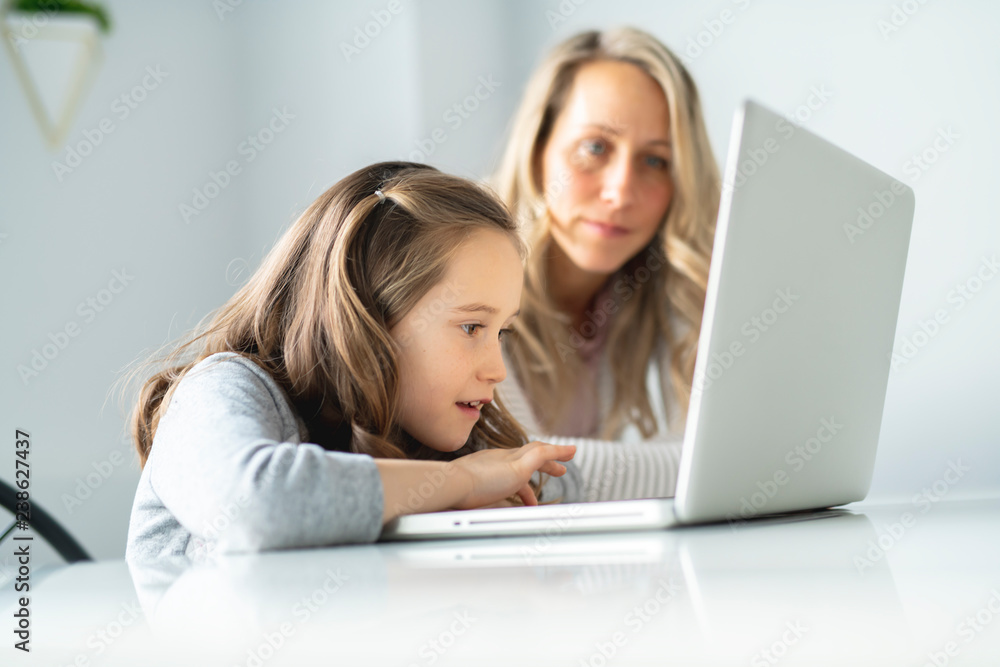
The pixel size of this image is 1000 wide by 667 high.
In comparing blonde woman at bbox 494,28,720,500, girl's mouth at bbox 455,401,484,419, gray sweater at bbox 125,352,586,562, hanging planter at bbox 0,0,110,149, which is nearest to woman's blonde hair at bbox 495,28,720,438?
blonde woman at bbox 494,28,720,500

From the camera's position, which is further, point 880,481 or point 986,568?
point 880,481

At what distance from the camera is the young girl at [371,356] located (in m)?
0.81

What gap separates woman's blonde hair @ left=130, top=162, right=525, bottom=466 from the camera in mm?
968

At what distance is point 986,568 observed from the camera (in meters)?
0.47

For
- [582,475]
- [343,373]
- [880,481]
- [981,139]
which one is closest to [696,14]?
[981,139]

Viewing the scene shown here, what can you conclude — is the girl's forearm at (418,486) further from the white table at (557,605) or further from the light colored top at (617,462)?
the light colored top at (617,462)

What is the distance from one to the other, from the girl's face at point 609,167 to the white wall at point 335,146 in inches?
12.3

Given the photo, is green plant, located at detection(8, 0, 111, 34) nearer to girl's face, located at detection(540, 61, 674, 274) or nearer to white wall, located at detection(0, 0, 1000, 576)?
white wall, located at detection(0, 0, 1000, 576)

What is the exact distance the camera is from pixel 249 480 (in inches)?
25.6

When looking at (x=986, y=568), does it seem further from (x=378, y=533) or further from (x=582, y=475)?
(x=582, y=475)

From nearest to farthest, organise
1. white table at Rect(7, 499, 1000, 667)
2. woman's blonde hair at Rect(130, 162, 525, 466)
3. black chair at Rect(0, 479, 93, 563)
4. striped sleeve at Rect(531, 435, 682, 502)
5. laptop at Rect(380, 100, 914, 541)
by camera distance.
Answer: white table at Rect(7, 499, 1000, 667) < laptop at Rect(380, 100, 914, 541) < woman's blonde hair at Rect(130, 162, 525, 466) < striped sleeve at Rect(531, 435, 682, 502) < black chair at Rect(0, 479, 93, 563)

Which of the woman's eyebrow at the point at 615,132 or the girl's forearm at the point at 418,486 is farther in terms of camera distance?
the woman's eyebrow at the point at 615,132

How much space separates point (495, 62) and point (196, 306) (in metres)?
1.23

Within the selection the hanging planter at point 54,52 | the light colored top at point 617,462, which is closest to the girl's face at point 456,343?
the light colored top at point 617,462
